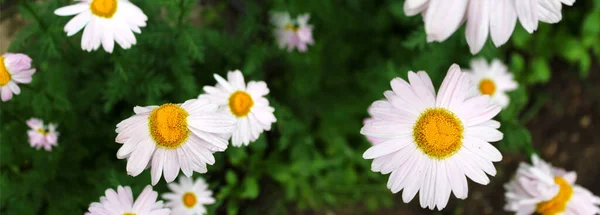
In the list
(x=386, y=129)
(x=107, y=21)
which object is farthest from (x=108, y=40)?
(x=386, y=129)

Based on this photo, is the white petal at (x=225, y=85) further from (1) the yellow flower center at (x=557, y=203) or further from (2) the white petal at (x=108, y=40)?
(1) the yellow flower center at (x=557, y=203)

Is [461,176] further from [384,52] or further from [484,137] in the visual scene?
[384,52]

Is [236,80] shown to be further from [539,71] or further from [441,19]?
[539,71]

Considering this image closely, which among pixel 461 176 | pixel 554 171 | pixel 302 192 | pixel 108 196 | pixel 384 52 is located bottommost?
pixel 461 176

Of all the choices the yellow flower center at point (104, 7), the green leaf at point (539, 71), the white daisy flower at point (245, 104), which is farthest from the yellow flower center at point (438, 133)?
the green leaf at point (539, 71)

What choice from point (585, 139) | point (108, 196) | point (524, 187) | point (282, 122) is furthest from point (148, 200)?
point (585, 139)

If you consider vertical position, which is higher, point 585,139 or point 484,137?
point 585,139
